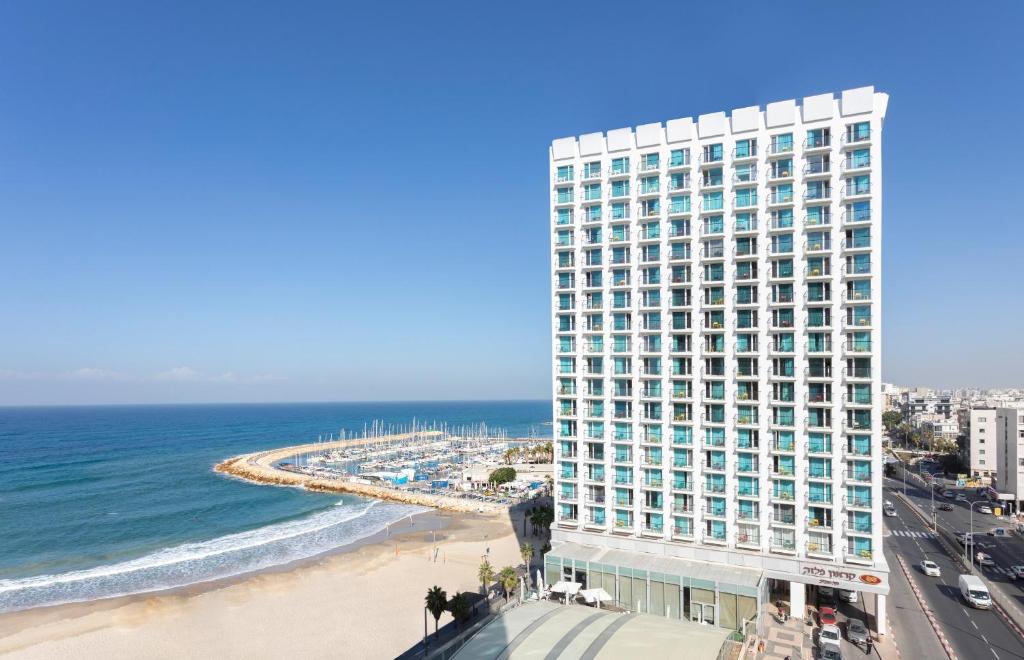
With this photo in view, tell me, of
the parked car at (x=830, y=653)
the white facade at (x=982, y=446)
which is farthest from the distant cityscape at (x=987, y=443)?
the parked car at (x=830, y=653)

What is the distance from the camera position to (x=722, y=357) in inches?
1768

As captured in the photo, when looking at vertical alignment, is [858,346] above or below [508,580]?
above

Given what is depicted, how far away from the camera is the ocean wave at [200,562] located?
193 ft

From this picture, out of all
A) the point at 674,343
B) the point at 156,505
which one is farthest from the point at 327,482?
the point at 674,343

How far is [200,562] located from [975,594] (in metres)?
81.0

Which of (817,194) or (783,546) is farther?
(783,546)

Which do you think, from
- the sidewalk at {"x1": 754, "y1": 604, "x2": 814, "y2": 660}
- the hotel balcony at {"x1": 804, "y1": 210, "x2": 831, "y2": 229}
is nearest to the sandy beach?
the sidewalk at {"x1": 754, "y1": 604, "x2": 814, "y2": 660}

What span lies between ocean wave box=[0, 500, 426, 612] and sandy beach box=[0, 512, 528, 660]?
4.19m

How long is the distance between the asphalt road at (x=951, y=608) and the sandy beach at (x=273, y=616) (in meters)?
38.9

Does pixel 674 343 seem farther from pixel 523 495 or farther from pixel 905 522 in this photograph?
pixel 523 495

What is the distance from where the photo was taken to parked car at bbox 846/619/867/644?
38.2 metres

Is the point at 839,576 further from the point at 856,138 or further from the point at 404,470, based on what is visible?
the point at 404,470

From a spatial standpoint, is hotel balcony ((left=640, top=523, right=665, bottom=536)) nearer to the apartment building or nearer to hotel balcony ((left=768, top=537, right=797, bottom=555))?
hotel balcony ((left=768, top=537, right=797, bottom=555))

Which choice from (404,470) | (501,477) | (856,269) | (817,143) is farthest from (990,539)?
(404,470)
